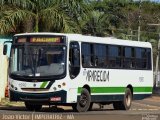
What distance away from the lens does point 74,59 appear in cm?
2292

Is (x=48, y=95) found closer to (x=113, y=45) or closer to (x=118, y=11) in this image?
(x=113, y=45)

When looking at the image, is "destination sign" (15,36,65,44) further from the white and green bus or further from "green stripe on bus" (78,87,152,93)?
"green stripe on bus" (78,87,152,93)

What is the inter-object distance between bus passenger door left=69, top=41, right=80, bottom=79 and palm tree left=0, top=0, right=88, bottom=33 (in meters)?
9.54

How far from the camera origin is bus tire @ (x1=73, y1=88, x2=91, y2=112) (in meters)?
23.5

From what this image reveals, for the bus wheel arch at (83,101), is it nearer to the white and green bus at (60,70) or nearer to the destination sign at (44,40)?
the white and green bus at (60,70)

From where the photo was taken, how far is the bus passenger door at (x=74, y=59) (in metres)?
22.8

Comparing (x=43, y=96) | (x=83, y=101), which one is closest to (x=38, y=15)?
(x=83, y=101)

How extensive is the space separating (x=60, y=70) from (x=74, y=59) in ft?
2.51

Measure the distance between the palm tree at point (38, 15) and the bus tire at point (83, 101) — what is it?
9336 millimetres

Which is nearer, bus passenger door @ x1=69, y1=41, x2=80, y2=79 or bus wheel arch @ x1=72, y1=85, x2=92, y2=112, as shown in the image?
bus passenger door @ x1=69, y1=41, x2=80, y2=79

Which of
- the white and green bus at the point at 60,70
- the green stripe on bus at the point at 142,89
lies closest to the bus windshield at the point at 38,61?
the white and green bus at the point at 60,70

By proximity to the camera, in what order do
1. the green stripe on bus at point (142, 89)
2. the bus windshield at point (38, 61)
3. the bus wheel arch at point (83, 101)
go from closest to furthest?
the bus windshield at point (38, 61), the bus wheel arch at point (83, 101), the green stripe on bus at point (142, 89)

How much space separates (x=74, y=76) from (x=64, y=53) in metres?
1.01

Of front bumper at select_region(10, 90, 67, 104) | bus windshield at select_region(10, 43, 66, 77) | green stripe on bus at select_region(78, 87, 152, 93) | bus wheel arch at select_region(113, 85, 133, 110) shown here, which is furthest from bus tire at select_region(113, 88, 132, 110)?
bus windshield at select_region(10, 43, 66, 77)
